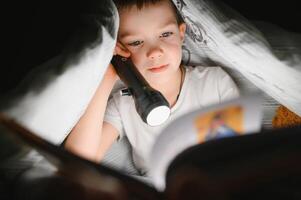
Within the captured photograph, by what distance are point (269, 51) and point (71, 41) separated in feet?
1.26

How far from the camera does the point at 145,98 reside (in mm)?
684

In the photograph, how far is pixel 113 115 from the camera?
2.86 ft

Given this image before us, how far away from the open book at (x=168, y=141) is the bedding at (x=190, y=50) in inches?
4.3

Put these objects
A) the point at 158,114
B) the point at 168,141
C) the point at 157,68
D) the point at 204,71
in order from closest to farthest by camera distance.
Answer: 1. the point at 168,141
2. the point at 158,114
3. the point at 157,68
4. the point at 204,71

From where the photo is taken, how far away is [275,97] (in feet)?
2.78

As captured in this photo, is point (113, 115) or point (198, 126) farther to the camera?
point (113, 115)

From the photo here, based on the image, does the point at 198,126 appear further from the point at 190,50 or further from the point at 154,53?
the point at 190,50

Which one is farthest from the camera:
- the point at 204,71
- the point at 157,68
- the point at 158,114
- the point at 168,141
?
the point at 204,71

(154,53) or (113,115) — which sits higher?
(154,53)

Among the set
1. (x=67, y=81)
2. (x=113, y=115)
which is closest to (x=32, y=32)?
(x=67, y=81)

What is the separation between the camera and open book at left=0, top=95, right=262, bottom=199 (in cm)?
49

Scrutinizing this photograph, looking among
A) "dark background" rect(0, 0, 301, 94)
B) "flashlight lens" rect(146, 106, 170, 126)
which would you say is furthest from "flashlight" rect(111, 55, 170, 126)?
"dark background" rect(0, 0, 301, 94)

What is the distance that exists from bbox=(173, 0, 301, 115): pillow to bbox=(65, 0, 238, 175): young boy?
6 cm

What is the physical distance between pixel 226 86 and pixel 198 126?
1.30ft
